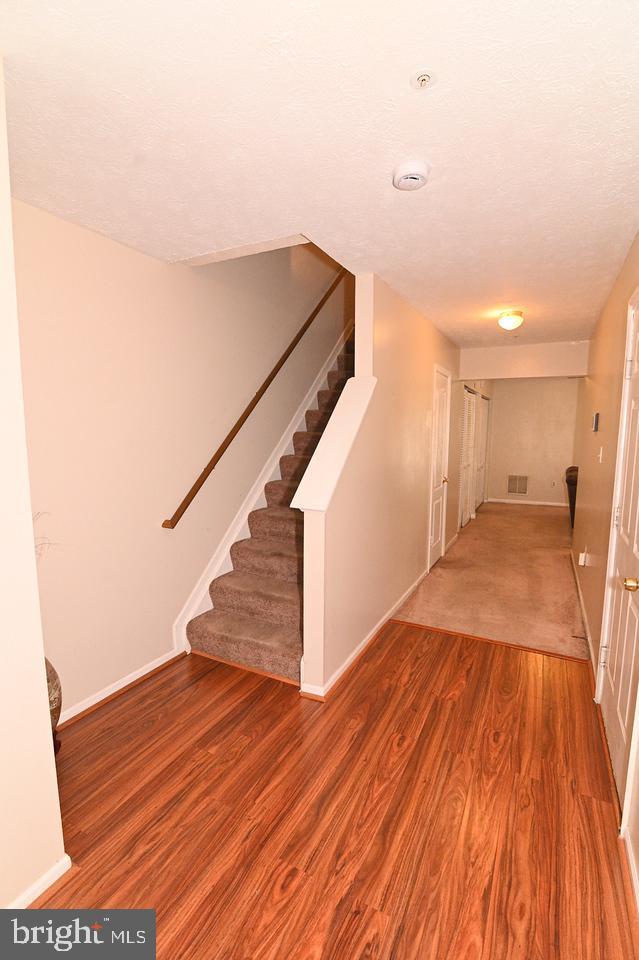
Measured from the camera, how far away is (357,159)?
1.60m

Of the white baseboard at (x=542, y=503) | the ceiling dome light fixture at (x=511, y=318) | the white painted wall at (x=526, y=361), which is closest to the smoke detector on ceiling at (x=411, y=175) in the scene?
the ceiling dome light fixture at (x=511, y=318)

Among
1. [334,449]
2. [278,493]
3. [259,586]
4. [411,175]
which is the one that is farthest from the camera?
[278,493]

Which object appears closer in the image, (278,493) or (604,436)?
(604,436)

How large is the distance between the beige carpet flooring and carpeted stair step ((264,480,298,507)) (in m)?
1.33

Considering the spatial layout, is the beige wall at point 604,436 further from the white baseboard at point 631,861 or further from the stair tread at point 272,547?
the stair tread at point 272,547

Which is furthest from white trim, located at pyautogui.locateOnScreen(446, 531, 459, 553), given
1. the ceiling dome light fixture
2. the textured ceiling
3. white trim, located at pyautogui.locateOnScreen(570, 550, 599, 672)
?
the textured ceiling

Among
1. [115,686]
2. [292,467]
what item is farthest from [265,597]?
[292,467]

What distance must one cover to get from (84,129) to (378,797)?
8.85 feet

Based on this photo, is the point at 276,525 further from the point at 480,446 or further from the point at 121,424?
the point at 480,446

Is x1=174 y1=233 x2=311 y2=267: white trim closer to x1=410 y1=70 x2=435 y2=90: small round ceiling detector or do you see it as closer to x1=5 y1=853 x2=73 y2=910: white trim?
x1=410 y1=70 x2=435 y2=90: small round ceiling detector

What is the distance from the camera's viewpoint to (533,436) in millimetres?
8992

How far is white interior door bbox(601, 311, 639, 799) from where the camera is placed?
1838 mm

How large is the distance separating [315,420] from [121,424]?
89.4 inches

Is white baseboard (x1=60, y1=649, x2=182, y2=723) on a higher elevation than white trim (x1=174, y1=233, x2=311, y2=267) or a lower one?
lower
